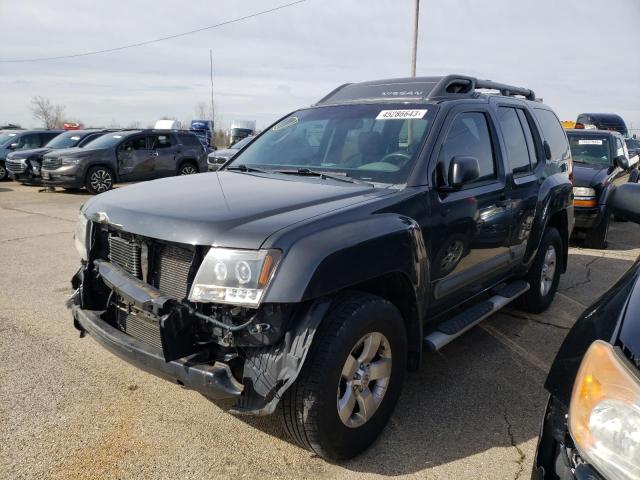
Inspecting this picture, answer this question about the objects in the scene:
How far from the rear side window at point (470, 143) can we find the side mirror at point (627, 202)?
1.00m

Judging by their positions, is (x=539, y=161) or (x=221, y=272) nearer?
(x=221, y=272)

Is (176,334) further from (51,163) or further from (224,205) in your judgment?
(51,163)

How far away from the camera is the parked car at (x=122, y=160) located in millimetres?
13664

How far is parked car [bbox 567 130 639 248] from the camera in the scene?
7.80 metres

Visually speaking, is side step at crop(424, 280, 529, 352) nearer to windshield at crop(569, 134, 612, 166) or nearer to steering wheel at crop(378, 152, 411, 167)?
steering wheel at crop(378, 152, 411, 167)

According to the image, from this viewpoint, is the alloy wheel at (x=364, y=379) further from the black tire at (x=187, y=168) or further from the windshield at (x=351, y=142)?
the black tire at (x=187, y=168)

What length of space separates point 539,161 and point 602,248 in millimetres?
4224

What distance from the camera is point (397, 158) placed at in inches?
130

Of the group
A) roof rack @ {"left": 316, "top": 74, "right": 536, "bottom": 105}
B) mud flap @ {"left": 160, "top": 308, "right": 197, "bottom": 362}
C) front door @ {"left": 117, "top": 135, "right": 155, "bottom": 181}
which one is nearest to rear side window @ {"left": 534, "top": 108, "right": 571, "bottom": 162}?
roof rack @ {"left": 316, "top": 74, "right": 536, "bottom": 105}

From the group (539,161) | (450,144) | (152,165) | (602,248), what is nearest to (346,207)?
(450,144)

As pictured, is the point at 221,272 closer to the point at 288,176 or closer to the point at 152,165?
the point at 288,176

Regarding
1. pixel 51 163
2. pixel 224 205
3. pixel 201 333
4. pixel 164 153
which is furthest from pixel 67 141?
pixel 201 333

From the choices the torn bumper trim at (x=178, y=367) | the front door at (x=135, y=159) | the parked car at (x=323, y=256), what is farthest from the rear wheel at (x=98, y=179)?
the torn bumper trim at (x=178, y=367)

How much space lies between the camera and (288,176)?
3.47 metres
